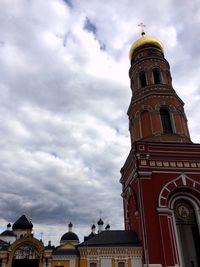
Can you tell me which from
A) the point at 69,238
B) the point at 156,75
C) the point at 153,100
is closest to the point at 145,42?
the point at 156,75

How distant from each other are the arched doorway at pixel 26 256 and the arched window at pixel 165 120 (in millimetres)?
12359

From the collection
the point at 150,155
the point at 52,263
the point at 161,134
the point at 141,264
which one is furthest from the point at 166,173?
the point at 52,263

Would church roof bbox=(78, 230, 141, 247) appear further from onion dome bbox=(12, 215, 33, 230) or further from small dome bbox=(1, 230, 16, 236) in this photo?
small dome bbox=(1, 230, 16, 236)

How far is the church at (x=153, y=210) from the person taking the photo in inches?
635

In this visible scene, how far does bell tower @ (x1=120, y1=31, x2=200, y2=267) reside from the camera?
1599 centimetres

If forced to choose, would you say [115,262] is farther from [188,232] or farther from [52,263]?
[188,232]

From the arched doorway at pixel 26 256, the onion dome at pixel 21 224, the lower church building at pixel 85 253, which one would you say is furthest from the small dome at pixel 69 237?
the arched doorway at pixel 26 256

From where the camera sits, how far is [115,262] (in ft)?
53.6

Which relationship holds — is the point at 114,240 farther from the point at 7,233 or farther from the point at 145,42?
the point at 7,233

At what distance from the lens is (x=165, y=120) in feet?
68.1

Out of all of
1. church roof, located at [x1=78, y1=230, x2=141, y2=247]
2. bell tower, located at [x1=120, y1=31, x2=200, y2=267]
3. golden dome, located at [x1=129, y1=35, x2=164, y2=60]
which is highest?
golden dome, located at [x1=129, y1=35, x2=164, y2=60]

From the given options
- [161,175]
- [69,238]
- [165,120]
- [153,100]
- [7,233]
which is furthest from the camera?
[7,233]

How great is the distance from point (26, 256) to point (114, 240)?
5772 mm

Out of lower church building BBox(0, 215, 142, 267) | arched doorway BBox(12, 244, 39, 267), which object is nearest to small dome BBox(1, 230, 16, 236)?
arched doorway BBox(12, 244, 39, 267)
